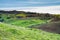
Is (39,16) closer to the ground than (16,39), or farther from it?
closer to the ground

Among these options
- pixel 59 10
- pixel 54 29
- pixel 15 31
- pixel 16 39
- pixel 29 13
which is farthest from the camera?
pixel 29 13

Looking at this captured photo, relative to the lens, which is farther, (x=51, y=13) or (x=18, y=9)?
(x=18, y=9)

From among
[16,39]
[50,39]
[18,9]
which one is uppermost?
[16,39]

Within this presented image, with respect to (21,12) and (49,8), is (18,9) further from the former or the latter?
(49,8)

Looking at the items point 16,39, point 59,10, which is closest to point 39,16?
point 59,10

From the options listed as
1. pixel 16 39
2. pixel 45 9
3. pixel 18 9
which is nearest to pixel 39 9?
pixel 45 9

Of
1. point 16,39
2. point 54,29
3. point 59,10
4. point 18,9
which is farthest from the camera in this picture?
point 18,9

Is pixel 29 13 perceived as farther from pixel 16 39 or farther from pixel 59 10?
pixel 16 39

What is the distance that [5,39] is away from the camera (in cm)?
1173

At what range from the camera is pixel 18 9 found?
47188mm

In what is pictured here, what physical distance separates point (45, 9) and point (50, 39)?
26944mm

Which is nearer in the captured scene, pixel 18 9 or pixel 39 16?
pixel 39 16

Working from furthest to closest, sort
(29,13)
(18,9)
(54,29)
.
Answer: (18,9) < (29,13) < (54,29)

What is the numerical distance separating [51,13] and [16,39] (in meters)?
26.2
